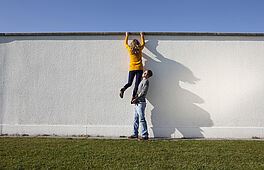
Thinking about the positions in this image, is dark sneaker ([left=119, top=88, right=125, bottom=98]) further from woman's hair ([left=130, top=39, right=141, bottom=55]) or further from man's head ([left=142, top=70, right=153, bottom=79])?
woman's hair ([left=130, top=39, right=141, bottom=55])

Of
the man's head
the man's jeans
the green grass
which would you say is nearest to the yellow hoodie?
the man's head

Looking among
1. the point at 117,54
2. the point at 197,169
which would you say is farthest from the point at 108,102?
the point at 197,169

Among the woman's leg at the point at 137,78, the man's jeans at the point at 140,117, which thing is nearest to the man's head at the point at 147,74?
→ the woman's leg at the point at 137,78

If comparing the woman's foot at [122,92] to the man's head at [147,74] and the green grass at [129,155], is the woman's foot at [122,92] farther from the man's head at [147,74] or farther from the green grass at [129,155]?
the green grass at [129,155]

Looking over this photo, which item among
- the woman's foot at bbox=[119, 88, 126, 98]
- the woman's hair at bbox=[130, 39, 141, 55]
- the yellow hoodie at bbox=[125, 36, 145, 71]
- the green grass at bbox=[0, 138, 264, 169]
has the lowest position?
the green grass at bbox=[0, 138, 264, 169]

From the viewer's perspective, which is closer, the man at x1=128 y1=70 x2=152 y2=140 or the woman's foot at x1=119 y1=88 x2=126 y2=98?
the man at x1=128 y1=70 x2=152 y2=140

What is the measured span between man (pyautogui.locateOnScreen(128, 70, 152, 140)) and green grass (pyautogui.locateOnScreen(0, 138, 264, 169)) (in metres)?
0.49

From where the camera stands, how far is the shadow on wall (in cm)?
448

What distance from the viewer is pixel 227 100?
4547mm

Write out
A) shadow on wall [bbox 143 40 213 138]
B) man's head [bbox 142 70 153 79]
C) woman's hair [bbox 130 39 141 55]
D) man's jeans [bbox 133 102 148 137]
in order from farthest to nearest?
shadow on wall [bbox 143 40 213 138], woman's hair [bbox 130 39 141 55], man's head [bbox 142 70 153 79], man's jeans [bbox 133 102 148 137]

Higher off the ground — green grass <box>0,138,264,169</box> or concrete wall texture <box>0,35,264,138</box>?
concrete wall texture <box>0,35,264,138</box>

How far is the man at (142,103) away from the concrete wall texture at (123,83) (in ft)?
1.00

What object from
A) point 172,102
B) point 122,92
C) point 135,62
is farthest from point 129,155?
point 135,62

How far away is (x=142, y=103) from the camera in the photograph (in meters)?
4.23
